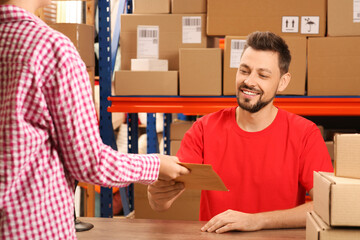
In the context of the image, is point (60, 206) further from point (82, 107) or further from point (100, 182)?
point (82, 107)

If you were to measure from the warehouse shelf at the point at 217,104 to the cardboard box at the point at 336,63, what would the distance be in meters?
0.07

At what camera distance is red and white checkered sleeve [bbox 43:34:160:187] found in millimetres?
836

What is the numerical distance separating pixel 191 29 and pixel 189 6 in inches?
5.3

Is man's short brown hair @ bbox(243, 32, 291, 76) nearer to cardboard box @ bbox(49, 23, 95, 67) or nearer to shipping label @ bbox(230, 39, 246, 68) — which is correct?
shipping label @ bbox(230, 39, 246, 68)

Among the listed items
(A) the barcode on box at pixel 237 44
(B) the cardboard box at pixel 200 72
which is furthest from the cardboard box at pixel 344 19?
(B) the cardboard box at pixel 200 72

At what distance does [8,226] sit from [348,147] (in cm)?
74

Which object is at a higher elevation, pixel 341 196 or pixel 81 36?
pixel 81 36

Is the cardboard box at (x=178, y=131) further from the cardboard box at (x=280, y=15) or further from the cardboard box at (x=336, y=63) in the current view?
the cardboard box at (x=336, y=63)

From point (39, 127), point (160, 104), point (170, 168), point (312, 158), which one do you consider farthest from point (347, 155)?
point (160, 104)

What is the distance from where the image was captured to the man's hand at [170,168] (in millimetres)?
1105

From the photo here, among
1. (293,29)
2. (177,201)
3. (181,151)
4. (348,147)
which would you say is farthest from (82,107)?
(293,29)

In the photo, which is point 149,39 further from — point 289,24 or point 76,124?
point 76,124

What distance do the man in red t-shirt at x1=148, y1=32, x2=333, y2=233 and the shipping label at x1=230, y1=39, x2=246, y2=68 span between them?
0.42m

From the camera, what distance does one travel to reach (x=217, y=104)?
2.45m
